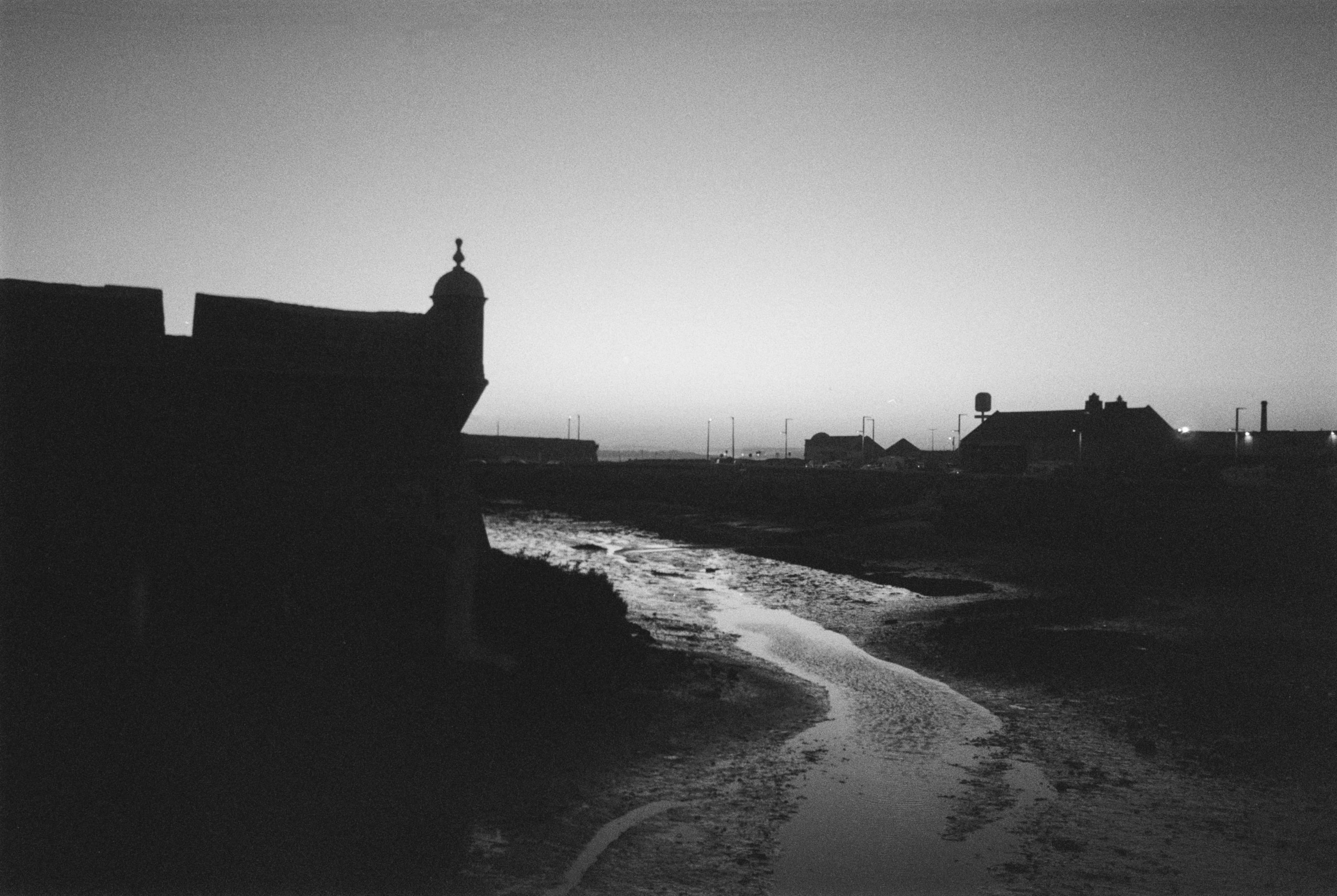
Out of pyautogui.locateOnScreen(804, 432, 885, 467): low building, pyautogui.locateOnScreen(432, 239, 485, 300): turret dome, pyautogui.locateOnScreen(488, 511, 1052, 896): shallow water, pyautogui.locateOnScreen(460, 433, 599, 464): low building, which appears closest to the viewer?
pyautogui.locateOnScreen(488, 511, 1052, 896): shallow water

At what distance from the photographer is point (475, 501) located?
1385cm

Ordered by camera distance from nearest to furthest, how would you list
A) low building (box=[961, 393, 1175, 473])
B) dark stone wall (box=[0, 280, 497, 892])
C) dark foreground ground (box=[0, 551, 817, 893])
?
dark foreground ground (box=[0, 551, 817, 893]), dark stone wall (box=[0, 280, 497, 892]), low building (box=[961, 393, 1175, 473])

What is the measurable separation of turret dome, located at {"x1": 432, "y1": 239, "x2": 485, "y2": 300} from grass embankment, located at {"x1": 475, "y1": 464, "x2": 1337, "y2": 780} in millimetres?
12119

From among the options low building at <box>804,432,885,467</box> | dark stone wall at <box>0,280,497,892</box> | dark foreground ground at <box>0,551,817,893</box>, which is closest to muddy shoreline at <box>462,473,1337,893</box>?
dark foreground ground at <box>0,551,817,893</box>

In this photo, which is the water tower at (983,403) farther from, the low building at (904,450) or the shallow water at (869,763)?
the shallow water at (869,763)

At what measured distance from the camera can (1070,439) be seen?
298 ft

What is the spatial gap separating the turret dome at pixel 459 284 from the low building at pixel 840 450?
108741 mm

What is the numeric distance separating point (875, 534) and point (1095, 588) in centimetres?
Answer: 1568

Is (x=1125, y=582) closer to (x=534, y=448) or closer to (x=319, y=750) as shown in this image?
(x=319, y=750)

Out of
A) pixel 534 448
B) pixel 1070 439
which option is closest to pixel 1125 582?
pixel 1070 439

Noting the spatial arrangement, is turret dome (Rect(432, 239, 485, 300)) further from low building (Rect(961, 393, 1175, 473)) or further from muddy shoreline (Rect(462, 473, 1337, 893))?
low building (Rect(961, 393, 1175, 473))

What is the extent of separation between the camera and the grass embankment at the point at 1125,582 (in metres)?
15.1

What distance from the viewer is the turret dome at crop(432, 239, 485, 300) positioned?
47.5 ft

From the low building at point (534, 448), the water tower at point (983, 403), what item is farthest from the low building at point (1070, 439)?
the low building at point (534, 448)
